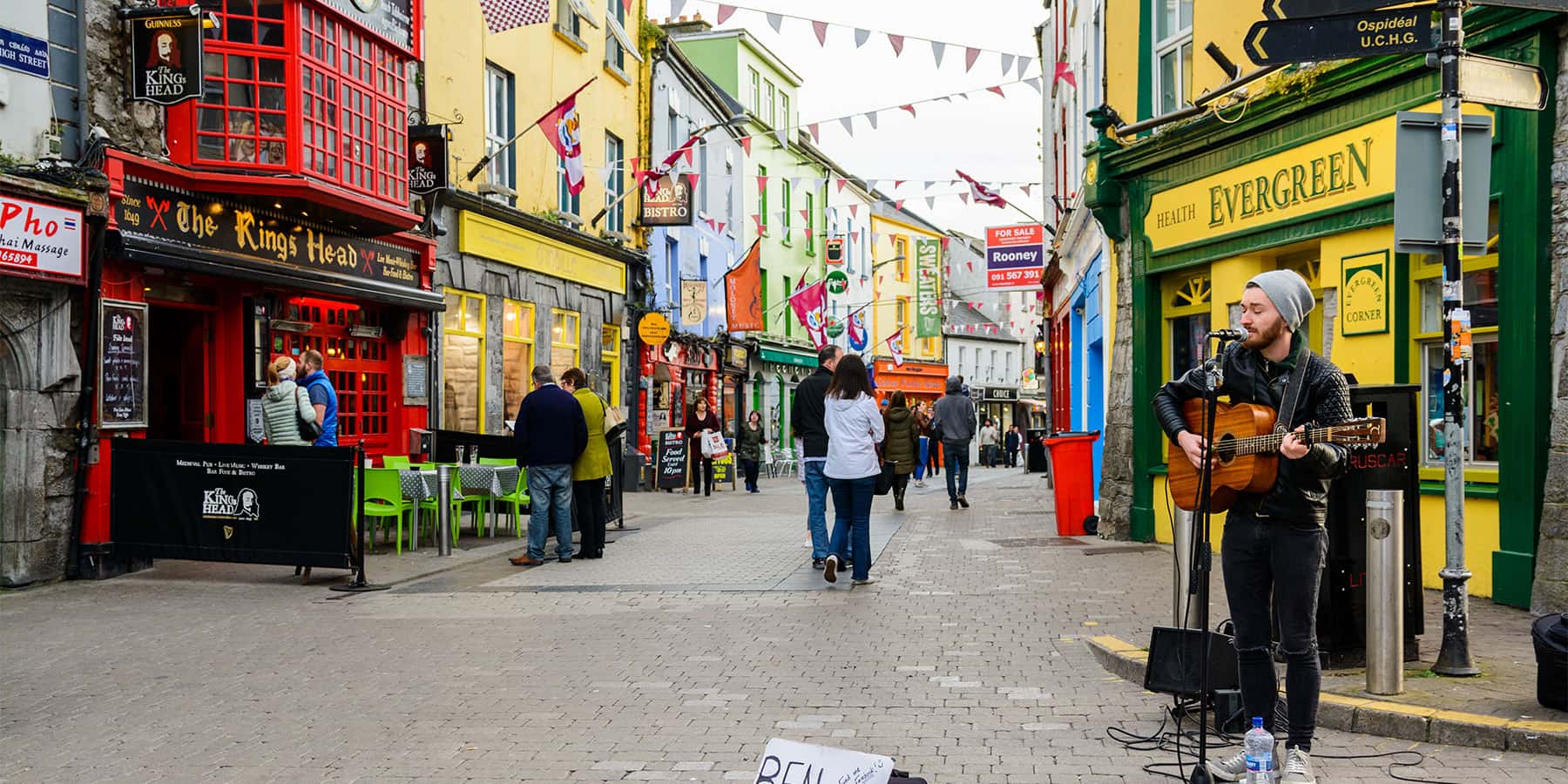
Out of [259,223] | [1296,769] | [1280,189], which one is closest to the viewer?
[1296,769]

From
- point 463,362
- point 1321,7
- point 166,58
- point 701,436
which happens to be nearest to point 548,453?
point 166,58

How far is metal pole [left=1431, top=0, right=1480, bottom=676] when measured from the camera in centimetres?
633

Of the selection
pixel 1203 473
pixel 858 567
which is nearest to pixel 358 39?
pixel 858 567

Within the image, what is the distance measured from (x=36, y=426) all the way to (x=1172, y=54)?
1091cm

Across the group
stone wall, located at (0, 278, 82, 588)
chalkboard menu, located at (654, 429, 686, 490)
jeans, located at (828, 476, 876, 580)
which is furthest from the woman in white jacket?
chalkboard menu, located at (654, 429, 686, 490)

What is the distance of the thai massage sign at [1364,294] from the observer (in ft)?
33.4

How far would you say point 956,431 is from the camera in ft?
64.2

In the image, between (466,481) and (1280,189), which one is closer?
(1280,189)

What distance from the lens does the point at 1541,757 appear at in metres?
5.30

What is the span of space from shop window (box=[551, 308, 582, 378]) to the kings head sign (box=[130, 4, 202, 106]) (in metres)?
10.6

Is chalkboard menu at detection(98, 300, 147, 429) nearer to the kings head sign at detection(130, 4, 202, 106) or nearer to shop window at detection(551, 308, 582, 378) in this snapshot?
the kings head sign at detection(130, 4, 202, 106)

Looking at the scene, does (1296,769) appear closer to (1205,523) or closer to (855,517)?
(1205,523)

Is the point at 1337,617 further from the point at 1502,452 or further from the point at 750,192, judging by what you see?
the point at 750,192

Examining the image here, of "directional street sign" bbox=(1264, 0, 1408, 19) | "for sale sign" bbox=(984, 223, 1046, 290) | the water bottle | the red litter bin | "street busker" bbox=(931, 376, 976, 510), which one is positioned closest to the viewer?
the water bottle
